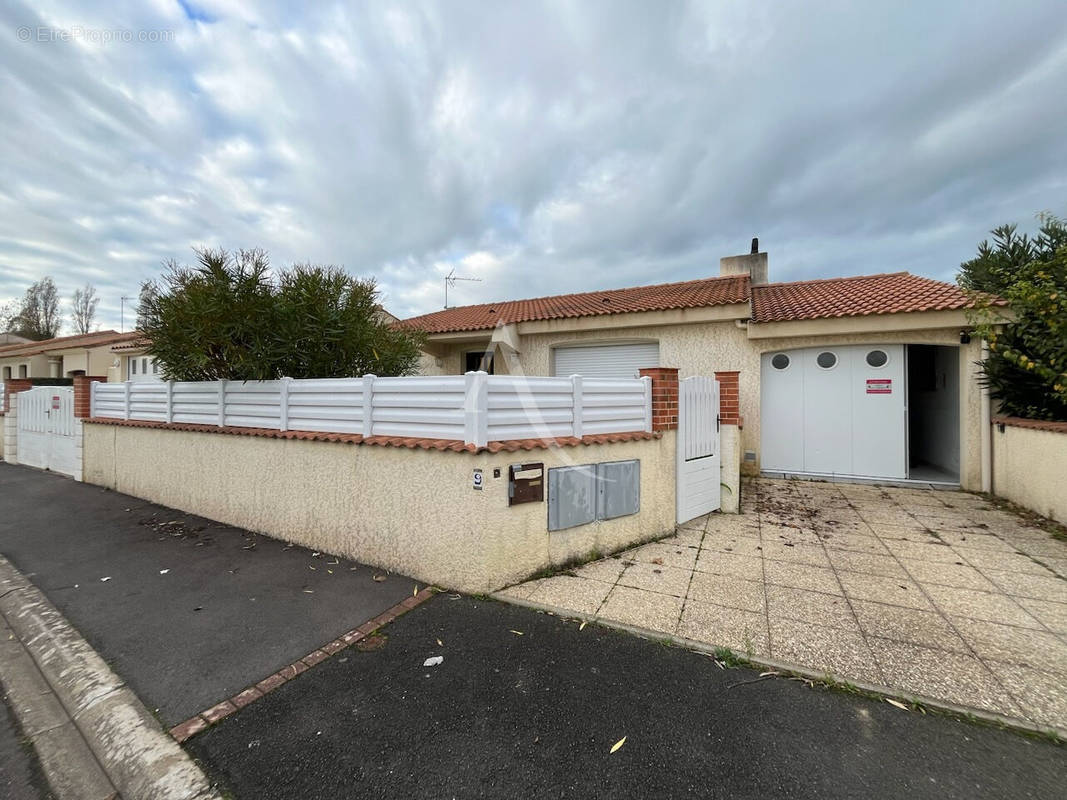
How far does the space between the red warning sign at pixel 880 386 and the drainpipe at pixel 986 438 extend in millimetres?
1114

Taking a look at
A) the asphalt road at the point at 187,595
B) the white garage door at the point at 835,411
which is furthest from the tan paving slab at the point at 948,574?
the asphalt road at the point at 187,595

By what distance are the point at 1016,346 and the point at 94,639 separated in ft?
35.9

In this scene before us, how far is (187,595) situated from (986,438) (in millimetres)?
10626

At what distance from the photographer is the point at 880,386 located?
7.22 metres

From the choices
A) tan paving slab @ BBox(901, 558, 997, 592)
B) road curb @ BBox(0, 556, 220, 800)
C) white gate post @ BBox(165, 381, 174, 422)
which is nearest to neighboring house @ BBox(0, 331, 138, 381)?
white gate post @ BBox(165, 381, 174, 422)

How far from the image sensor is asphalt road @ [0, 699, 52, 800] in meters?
1.86

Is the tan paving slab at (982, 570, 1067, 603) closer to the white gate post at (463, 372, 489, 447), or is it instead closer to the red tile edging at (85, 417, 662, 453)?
the red tile edging at (85, 417, 662, 453)

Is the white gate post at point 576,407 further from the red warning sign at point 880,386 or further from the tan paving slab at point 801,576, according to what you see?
the red warning sign at point 880,386

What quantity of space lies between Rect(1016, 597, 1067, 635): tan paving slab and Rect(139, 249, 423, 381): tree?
277 inches

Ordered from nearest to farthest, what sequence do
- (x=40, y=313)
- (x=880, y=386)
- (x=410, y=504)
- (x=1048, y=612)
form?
(x=1048, y=612), (x=410, y=504), (x=880, y=386), (x=40, y=313)

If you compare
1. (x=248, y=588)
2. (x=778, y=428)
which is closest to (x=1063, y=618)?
(x=778, y=428)

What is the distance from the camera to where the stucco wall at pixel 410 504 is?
3.43m

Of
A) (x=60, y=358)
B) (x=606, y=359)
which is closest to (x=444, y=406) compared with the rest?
(x=606, y=359)

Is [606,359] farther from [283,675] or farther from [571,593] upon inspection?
[283,675]
